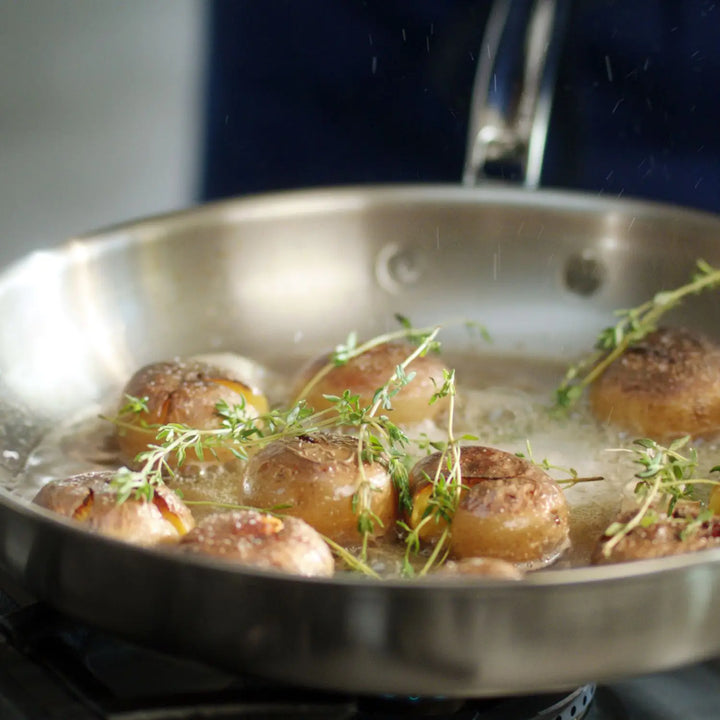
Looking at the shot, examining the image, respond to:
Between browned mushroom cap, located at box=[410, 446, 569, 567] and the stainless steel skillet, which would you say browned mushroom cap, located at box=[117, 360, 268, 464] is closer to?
the stainless steel skillet

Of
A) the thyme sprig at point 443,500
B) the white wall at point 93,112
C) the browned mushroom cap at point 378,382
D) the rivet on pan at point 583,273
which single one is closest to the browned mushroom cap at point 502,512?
the thyme sprig at point 443,500

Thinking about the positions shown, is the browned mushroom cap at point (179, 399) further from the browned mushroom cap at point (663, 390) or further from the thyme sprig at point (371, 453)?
the browned mushroom cap at point (663, 390)

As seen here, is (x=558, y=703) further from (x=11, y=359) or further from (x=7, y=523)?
(x=11, y=359)

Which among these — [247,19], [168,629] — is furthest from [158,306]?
[247,19]

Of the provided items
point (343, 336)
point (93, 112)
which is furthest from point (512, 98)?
point (93, 112)

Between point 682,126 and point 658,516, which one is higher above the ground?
point 682,126

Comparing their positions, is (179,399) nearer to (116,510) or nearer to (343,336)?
(116,510)
